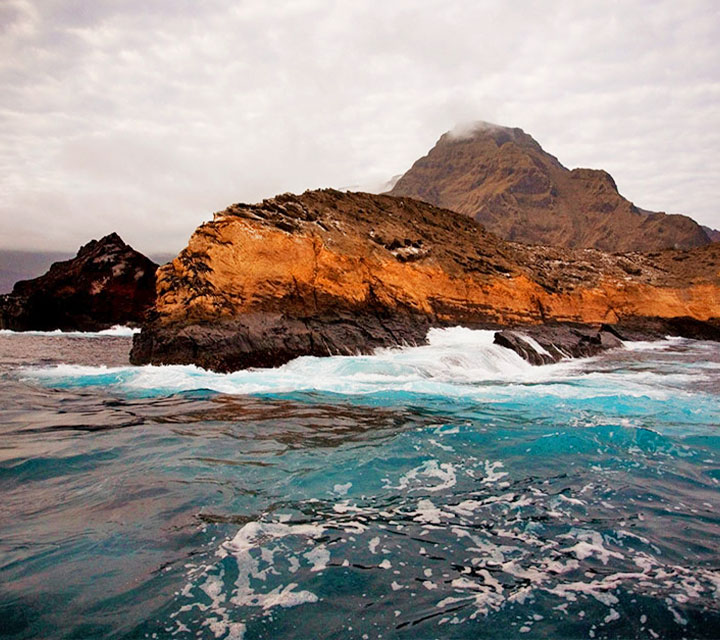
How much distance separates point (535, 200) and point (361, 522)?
96416mm

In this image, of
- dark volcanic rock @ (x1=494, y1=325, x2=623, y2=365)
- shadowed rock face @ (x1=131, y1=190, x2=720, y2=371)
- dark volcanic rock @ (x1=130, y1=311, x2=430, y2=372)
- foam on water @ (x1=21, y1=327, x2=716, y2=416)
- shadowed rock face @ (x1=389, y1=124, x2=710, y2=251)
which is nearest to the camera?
foam on water @ (x1=21, y1=327, x2=716, y2=416)

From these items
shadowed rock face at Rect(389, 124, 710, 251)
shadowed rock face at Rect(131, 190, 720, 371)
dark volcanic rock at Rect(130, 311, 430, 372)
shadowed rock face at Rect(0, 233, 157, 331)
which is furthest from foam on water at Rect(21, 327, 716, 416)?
shadowed rock face at Rect(389, 124, 710, 251)

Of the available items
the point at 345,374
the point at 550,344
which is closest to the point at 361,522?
the point at 345,374

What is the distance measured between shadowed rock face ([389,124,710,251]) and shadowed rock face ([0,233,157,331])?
61047 mm

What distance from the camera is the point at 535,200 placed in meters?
89.4

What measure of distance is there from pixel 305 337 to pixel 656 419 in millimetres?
10573

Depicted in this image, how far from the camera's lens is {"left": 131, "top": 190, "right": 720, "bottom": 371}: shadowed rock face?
14.9 meters

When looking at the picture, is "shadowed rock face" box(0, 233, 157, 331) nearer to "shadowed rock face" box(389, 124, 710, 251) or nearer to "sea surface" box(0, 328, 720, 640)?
"sea surface" box(0, 328, 720, 640)

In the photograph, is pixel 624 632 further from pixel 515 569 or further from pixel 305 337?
pixel 305 337

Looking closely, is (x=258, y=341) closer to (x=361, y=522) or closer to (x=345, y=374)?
(x=345, y=374)

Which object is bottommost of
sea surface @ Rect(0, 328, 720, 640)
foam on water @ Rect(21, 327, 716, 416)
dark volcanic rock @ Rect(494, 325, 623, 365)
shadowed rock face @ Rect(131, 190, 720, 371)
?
sea surface @ Rect(0, 328, 720, 640)

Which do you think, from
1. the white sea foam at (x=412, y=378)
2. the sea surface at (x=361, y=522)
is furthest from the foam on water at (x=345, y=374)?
the sea surface at (x=361, y=522)

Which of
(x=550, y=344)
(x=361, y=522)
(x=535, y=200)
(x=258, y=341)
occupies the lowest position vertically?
(x=361, y=522)

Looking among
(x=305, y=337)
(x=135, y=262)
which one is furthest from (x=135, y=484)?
(x=135, y=262)
